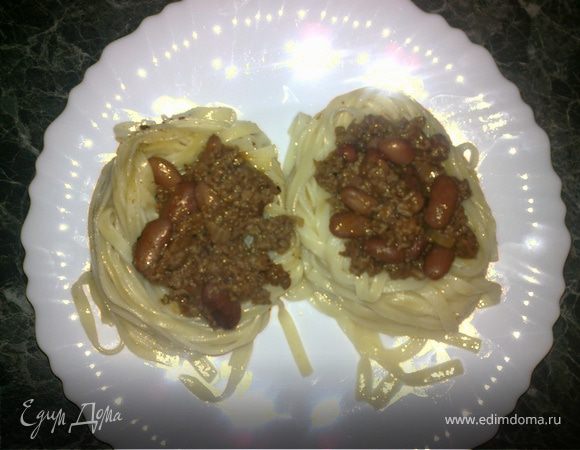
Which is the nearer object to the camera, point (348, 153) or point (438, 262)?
point (438, 262)

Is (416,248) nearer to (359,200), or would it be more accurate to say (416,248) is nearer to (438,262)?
(438,262)

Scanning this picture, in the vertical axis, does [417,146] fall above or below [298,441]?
above

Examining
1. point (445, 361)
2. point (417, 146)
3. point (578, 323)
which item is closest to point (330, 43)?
point (417, 146)

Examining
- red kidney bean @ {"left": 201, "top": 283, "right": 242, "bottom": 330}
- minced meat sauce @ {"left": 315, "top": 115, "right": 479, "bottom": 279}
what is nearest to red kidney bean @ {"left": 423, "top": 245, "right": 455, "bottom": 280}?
minced meat sauce @ {"left": 315, "top": 115, "right": 479, "bottom": 279}

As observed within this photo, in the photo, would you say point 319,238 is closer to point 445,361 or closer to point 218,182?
point 218,182

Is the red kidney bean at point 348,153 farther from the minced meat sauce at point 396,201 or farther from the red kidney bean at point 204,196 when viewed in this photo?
the red kidney bean at point 204,196

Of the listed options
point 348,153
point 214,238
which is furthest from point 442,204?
point 214,238

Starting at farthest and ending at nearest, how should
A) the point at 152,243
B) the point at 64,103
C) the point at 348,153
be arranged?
the point at 64,103, the point at 348,153, the point at 152,243
